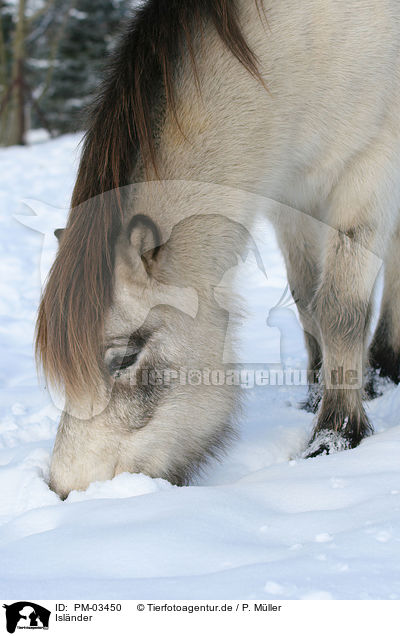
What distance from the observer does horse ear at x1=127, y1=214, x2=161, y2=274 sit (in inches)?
84.4

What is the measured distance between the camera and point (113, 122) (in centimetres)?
222

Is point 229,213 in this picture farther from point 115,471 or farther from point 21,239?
point 21,239

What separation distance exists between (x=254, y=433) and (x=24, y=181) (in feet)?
23.6

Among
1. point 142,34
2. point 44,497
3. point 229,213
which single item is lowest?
point 44,497

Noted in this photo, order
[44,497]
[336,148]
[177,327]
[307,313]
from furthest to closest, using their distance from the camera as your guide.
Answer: [307,313] → [336,148] → [177,327] → [44,497]

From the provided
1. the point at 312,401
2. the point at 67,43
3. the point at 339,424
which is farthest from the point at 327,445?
the point at 67,43

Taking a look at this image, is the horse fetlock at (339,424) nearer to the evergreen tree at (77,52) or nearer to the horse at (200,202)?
the horse at (200,202)

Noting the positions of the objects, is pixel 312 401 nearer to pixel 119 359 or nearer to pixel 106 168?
→ pixel 119 359

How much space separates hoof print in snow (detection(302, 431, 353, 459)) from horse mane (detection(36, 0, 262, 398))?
0.96 metres

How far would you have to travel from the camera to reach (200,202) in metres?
2.31

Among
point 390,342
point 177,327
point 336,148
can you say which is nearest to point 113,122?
point 177,327

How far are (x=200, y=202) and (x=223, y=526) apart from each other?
1114 mm
